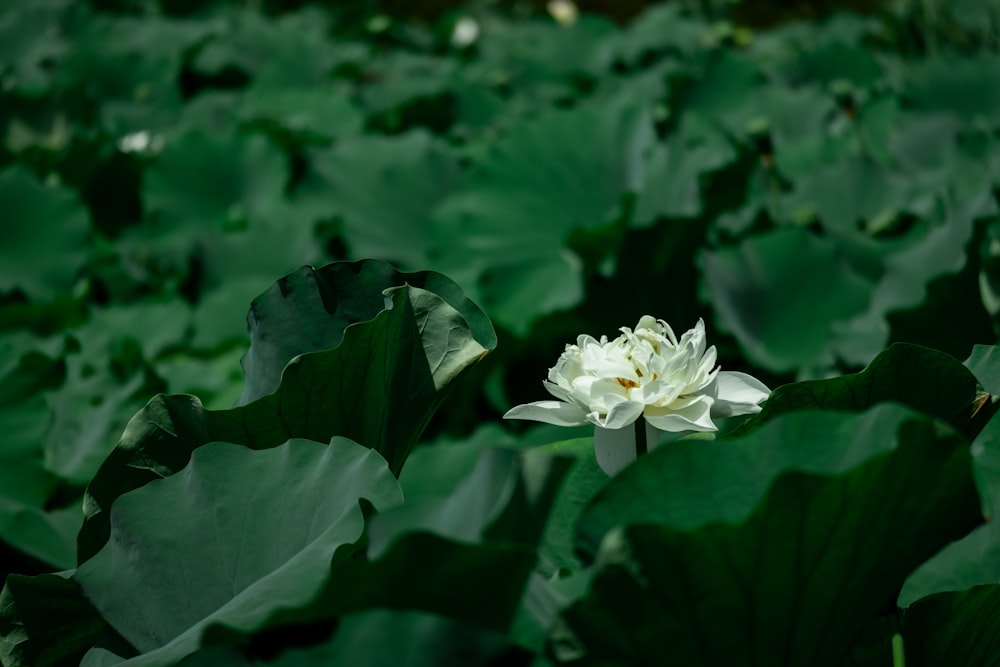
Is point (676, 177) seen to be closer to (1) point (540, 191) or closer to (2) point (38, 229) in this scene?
(1) point (540, 191)

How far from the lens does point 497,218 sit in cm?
217

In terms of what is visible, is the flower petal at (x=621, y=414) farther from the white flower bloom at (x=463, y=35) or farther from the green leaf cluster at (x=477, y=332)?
the white flower bloom at (x=463, y=35)

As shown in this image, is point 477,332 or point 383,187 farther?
point 383,187

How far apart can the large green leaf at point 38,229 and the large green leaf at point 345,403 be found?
137 cm

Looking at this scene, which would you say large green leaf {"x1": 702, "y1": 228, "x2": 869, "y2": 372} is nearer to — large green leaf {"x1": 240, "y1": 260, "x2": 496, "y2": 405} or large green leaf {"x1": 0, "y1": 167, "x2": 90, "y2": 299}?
large green leaf {"x1": 240, "y1": 260, "x2": 496, "y2": 405}

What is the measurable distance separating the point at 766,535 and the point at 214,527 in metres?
0.34

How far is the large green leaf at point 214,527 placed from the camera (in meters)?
0.67

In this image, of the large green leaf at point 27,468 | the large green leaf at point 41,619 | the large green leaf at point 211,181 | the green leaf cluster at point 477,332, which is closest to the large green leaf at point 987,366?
the green leaf cluster at point 477,332

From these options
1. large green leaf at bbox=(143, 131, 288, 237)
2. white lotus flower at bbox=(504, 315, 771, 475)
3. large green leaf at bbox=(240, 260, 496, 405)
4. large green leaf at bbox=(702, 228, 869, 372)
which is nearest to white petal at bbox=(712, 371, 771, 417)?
white lotus flower at bbox=(504, 315, 771, 475)

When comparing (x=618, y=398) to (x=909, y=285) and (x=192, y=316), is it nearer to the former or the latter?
(x=909, y=285)

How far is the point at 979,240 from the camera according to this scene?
4.75 feet

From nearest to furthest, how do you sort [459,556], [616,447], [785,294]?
[459,556] < [616,447] < [785,294]

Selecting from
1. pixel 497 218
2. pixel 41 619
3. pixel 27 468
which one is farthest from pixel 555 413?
pixel 497 218

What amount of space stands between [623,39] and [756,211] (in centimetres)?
190
